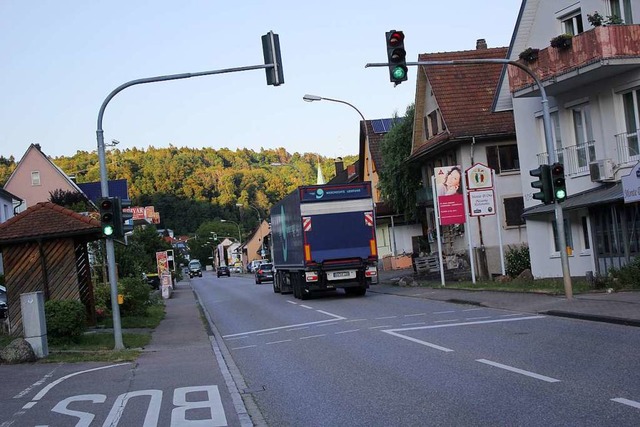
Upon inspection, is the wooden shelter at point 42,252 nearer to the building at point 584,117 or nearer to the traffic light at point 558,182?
the traffic light at point 558,182

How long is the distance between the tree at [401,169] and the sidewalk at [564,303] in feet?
67.1

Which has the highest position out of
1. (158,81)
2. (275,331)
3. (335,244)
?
(158,81)

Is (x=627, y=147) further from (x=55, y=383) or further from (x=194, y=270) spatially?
(x=194, y=270)

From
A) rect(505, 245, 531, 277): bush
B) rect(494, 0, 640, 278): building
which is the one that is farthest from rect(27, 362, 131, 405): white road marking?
rect(505, 245, 531, 277): bush

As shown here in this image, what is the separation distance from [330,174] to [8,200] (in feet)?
149

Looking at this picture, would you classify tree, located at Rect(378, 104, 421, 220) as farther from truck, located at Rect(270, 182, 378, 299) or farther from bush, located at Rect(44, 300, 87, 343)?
bush, located at Rect(44, 300, 87, 343)

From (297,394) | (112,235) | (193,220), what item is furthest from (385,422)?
(193,220)

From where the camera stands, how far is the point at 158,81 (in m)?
16.2

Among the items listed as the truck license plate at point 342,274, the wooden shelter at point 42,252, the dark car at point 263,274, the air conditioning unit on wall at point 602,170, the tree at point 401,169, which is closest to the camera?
the wooden shelter at point 42,252

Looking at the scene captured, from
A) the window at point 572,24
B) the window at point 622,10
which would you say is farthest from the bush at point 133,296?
the window at point 622,10

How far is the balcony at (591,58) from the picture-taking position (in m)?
21.7

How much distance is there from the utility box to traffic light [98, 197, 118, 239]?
185cm

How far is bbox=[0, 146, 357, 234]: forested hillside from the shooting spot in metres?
99.9

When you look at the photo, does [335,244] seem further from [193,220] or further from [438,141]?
A: [193,220]
